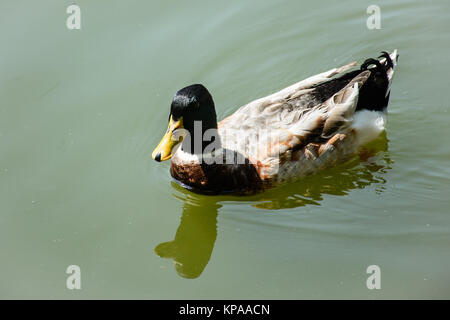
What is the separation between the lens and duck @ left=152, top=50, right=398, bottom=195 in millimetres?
6160

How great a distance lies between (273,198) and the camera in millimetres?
6363

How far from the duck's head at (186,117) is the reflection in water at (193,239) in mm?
730

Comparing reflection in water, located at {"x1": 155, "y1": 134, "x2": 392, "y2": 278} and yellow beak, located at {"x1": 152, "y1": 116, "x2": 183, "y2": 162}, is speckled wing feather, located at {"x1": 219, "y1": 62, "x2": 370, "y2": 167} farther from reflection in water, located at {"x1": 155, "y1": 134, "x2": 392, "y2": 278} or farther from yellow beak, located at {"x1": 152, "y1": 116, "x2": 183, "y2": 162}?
yellow beak, located at {"x1": 152, "y1": 116, "x2": 183, "y2": 162}

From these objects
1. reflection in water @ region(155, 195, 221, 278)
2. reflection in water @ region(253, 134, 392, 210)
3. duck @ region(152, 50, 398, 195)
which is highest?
duck @ region(152, 50, 398, 195)

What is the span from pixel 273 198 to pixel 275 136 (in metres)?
0.68

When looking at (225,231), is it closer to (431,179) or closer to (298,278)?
(298,278)

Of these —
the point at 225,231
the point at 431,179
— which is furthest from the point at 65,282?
the point at 431,179

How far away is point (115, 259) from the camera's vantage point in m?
5.73

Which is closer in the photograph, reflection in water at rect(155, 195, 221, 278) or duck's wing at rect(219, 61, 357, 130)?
reflection in water at rect(155, 195, 221, 278)

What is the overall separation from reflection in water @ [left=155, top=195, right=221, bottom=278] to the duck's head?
2.40ft

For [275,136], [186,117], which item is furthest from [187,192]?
[275,136]

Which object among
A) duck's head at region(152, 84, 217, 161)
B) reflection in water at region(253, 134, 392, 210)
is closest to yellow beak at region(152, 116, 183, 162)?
duck's head at region(152, 84, 217, 161)

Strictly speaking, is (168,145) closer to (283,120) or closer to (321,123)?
(283,120)
